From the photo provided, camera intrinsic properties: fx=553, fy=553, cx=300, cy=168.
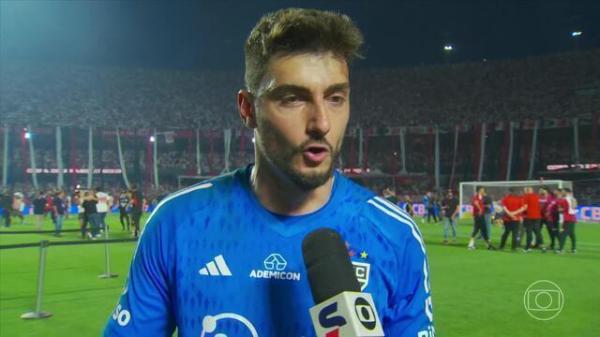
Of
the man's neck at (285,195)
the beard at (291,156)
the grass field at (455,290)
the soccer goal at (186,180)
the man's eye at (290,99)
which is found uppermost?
the soccer goal at (186,180)

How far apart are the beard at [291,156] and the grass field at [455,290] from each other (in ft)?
20.6

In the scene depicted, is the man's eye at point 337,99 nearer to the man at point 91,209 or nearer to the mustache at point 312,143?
the mustache at point 312,143

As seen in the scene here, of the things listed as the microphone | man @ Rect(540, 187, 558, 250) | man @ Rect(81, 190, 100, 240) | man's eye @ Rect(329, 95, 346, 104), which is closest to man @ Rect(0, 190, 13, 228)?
man @ Rect(81, 190, 100, 240)

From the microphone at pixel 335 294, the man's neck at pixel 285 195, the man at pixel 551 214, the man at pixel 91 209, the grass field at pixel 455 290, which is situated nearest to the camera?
the microphone at pixel 335 294

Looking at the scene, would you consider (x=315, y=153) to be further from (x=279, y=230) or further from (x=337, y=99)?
(x=279, y=230)

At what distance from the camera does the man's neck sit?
80.9 inches

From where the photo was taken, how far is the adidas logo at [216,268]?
1.97 m

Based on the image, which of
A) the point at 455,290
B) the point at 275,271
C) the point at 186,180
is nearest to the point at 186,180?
the point at 186,180

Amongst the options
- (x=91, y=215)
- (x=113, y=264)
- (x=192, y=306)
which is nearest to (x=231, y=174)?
(x=192, y=306)

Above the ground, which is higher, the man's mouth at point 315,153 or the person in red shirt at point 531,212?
the man's mouth at point 315,153

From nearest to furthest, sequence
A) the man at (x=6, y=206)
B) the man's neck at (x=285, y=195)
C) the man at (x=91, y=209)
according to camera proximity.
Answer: the man's neck at (x=285, y=195) < the man at (x=91, y=209) < the man at (x=6, y=206)

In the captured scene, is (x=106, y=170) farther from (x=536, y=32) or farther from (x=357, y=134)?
(x=536, y=32)

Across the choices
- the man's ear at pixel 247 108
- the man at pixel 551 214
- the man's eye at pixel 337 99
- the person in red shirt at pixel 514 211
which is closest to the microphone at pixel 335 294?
the man's eye at pixel 337 99

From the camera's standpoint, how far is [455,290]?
1057cm
